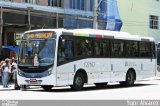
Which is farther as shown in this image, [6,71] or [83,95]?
[6,71]

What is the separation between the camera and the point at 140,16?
2296 inches

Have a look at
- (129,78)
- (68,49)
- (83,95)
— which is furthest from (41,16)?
(83,95)

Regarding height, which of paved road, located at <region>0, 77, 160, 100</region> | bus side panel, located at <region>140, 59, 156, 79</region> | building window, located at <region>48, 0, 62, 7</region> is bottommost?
paved road, located at <region>0, 77, 160, 100</region>

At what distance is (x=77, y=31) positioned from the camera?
25.4 m

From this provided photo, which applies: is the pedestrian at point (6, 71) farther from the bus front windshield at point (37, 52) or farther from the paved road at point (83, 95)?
the bus front windshield at point (37, 52)

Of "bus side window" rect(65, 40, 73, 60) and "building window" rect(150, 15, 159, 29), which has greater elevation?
"building window" rect(150, 15, 159, 29)

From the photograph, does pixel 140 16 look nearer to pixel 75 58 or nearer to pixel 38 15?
pixel 38 15

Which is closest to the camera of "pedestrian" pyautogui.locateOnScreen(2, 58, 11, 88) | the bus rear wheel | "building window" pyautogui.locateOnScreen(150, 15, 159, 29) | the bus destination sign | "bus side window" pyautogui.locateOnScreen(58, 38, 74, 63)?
"bus side window" pyautogui.locateOnScreen(58, 38, 74, 63)

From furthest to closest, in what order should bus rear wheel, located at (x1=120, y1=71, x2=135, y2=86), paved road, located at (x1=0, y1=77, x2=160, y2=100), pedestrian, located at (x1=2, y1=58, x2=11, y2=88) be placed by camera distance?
bus rear wheel, located at (x1=120, y1=71, x2=135, y2=86), pedestrian, located at (x1=2, y1=58, x2=11, y2=88), paved road, located at (x1=0, y1=77, x2=160, y2=100)

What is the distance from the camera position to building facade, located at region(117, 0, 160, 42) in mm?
56850

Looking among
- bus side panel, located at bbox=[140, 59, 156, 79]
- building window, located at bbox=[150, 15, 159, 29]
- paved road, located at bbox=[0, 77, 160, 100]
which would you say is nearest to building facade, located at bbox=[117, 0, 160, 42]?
building window, located at bbox=[150, 15, 159, 29]

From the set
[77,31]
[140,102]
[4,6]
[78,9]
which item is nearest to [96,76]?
[77,31]

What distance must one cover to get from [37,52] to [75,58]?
2.03m

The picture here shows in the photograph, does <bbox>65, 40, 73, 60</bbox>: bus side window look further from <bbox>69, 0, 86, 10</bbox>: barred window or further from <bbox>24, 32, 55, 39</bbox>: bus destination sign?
<bbox>69, 0, 86, 10</bbox>: barred window
